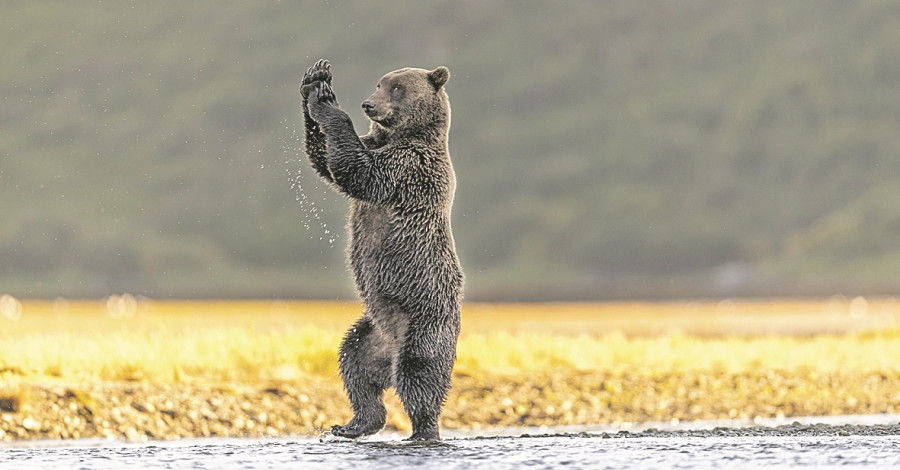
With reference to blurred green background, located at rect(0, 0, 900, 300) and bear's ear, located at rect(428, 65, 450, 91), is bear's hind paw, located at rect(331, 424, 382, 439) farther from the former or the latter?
blurred green background, located at rect(0, 0, 900, 300)

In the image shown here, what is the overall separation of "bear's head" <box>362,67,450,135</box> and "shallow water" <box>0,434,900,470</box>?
2.59m

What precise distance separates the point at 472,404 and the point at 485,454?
16.2 feet

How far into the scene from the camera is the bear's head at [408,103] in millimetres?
11953

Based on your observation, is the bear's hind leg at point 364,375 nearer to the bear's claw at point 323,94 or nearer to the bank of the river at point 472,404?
the bear's claw at point 323,94

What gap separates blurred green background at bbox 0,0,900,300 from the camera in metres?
140

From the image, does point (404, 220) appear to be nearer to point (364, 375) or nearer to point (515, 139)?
point (364, 375)

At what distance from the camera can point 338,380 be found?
623 inches

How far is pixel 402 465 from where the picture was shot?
35.0 ft

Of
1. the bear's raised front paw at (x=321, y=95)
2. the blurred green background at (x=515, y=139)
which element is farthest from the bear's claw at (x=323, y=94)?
the blurred green background at (x=515, y=139)

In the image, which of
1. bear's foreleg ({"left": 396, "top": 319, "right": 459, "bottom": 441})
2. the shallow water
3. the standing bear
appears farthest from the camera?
bear's foreleg ({"left": 396, "top": 319, "right": 459, "bottom": 441})

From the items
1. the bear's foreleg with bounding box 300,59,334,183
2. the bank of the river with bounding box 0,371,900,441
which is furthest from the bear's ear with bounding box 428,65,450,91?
the bank of the river with bounding box 0,371,900,441

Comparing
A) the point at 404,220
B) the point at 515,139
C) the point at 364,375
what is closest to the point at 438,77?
the point at 404,220

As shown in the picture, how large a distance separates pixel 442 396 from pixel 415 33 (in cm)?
16586

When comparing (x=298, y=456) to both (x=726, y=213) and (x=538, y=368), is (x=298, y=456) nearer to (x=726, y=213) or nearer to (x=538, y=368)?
(x=538, y=368)
